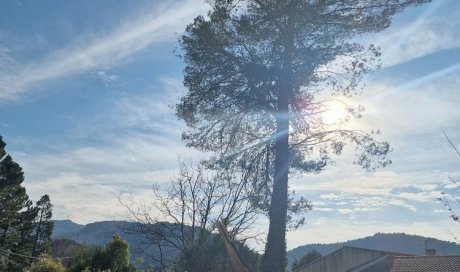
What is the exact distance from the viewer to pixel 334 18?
12.2 metres

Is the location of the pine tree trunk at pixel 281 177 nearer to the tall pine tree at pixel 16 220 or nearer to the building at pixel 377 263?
the building at pixel 377 263

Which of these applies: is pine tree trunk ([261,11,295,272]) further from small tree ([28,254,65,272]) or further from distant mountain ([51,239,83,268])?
distant mountain ([51,239,83,268])

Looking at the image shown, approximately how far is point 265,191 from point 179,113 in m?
3.31

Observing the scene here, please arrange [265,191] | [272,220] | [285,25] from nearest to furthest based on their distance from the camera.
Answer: [272,220] < [285,25] < [265,191]

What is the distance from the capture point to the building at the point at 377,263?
1168 inches

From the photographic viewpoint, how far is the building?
29.7 m

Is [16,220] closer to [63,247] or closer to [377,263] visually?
[63,247]

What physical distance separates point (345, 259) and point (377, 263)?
202 inches

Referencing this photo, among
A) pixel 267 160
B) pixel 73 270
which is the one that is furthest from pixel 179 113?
pixel 73 270

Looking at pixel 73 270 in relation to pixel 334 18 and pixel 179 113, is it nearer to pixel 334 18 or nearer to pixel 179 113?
pixel 179 113

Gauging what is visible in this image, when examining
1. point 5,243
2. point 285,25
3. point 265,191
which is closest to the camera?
point 285,25

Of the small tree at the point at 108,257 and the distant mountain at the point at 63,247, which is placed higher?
the distant mountain at the point at 63,247

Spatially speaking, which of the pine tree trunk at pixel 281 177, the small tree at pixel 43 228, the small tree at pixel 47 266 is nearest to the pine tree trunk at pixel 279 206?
the pine tree trunk at pixel 281 177

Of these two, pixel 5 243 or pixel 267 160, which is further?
pixel 5 243
